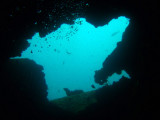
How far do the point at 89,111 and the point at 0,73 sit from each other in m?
7.11

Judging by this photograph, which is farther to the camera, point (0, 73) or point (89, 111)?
point (89, 111)

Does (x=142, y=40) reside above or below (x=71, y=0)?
below

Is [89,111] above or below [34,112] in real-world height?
below

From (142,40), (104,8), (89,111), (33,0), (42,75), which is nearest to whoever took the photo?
(33,0)

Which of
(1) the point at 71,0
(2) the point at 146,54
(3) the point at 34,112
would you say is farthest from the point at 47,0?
(3) the point at 34,112

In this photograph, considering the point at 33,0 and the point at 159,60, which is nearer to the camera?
the point at 33,0

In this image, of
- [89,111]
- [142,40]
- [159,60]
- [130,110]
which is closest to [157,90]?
[159,60]

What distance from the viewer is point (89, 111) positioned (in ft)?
37.5

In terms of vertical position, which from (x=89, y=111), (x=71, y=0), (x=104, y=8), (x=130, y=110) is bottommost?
(x=130, y=110)

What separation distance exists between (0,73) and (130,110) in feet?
30.3

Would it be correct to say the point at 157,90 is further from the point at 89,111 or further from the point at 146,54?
the point at 89,111

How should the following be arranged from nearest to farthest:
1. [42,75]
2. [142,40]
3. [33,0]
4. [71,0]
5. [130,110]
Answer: [33,0] < [71,0] < [142,40] < [130,110] < [42,75]

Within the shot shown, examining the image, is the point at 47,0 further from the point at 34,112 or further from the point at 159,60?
the point at 34,112

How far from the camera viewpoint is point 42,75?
13.1m
